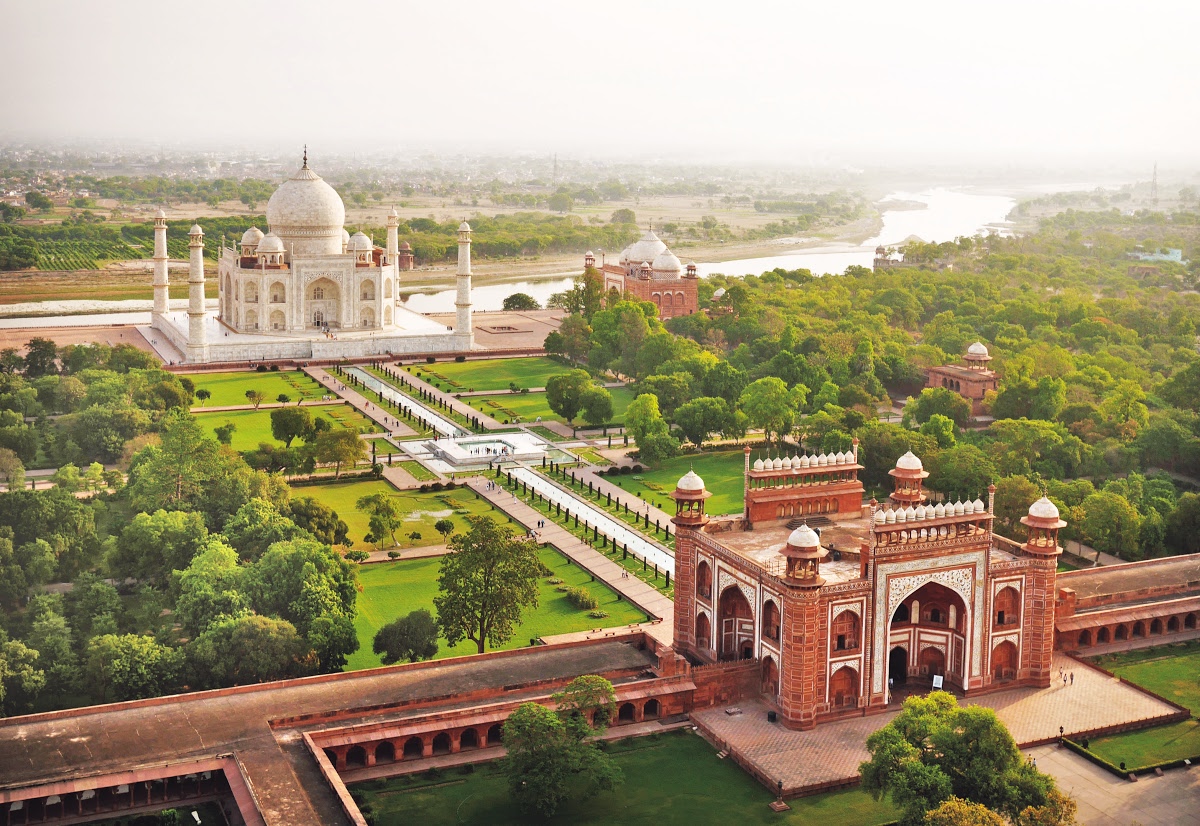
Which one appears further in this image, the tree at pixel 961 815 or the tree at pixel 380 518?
the tree at pixel 380 518

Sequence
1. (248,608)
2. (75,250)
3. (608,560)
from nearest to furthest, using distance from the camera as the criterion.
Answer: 1. (248,608)
2. (608,560)
3. (75,250)

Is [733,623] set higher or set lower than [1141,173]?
lower

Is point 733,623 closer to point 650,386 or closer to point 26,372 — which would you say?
point 650,386

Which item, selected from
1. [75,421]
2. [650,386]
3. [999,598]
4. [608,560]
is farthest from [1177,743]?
[75,421]

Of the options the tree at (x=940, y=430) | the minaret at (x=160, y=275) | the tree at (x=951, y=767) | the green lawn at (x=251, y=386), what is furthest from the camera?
the minaret at (x=160, y=275)

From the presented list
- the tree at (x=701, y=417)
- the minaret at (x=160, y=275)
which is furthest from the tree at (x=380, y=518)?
the minaret at (x=160, y=275)

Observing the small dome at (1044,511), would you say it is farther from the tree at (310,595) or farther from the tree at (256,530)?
the tree at (256,530)

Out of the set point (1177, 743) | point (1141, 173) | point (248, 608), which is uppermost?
point (1141, 173)
